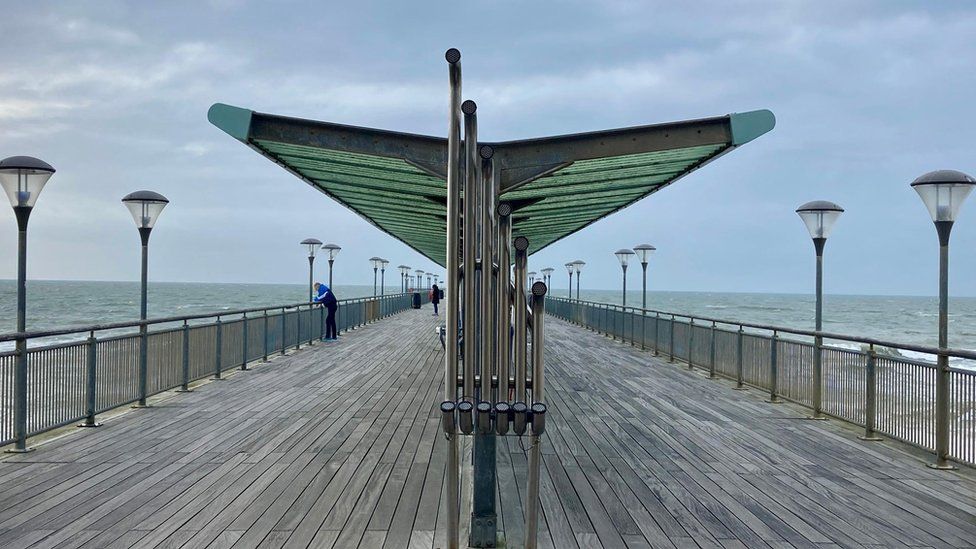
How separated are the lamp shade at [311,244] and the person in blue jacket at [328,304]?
290cm

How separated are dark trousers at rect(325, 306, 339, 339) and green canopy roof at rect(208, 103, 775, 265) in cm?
801

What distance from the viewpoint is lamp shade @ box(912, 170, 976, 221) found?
7.07 m

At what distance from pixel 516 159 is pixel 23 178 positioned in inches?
207

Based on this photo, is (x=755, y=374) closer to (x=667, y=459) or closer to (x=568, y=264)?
(x=667, y=459)

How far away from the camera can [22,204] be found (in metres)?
7.34

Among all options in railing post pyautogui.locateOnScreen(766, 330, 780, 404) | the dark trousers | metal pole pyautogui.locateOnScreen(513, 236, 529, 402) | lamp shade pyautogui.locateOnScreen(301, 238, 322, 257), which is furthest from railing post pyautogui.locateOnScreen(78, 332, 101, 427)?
lamp shade pyautogui.locateOnScreen(301, 238, 322, 257)

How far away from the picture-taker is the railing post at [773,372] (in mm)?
10406

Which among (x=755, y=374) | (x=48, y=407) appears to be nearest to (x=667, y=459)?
(x=755, y=374)

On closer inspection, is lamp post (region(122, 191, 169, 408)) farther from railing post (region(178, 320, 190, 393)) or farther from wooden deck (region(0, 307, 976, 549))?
wooden deck (region(0, 307, 976, 549))

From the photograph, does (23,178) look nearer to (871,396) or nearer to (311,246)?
(871,396)

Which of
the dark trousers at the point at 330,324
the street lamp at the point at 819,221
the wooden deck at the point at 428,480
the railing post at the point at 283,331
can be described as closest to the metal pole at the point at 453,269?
the wooden deck at the point at 428,480

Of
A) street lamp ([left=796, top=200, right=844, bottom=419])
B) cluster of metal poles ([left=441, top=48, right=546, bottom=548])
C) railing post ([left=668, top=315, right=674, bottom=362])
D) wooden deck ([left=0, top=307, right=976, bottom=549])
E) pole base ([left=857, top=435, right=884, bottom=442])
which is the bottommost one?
wooden deck ([left=0, top=307, right=976, bottom=549])

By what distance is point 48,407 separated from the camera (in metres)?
7.27

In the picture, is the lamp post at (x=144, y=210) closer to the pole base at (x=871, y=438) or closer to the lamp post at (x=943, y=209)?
the pole base at (x=871, y=438)
